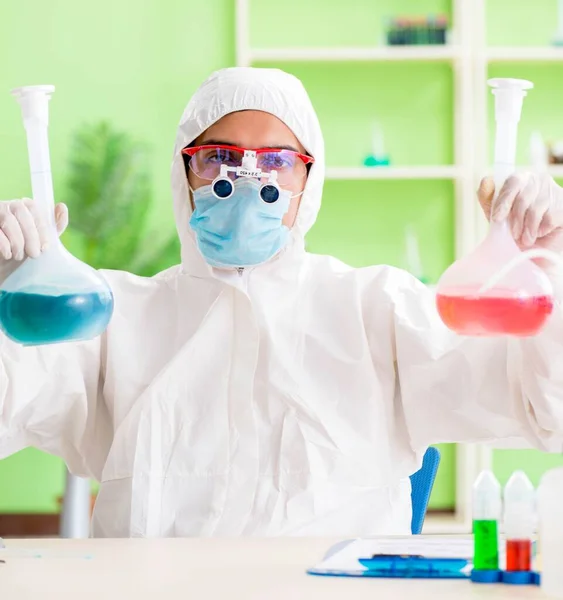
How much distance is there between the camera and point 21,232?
5.12 feet

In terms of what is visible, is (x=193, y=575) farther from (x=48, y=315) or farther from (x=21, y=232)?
(x=21, y=232)

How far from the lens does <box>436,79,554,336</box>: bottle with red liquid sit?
144 centimetres

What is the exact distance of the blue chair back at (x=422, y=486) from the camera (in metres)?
2.09

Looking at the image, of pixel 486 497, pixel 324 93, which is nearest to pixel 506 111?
pixel 486 497

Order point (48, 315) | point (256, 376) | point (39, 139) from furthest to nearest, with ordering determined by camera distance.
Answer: point (256, 376) < point (39, 139) < point (48, 315)

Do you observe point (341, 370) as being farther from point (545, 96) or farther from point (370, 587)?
point (545, 96)

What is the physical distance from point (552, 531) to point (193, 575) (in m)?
0.44

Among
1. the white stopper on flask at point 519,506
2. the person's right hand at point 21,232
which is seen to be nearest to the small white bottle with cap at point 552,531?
the white stopper on flask at point 519,506

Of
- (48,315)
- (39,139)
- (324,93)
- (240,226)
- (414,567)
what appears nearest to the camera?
(414,567)

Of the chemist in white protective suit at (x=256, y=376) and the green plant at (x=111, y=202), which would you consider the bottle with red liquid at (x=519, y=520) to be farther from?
the green plant at (x=111, y=202)

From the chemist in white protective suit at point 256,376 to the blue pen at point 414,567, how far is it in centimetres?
48

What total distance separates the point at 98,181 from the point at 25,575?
3.19m

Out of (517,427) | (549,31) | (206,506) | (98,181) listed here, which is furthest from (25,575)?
(549,31)

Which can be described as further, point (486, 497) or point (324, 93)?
point (324, 93)
